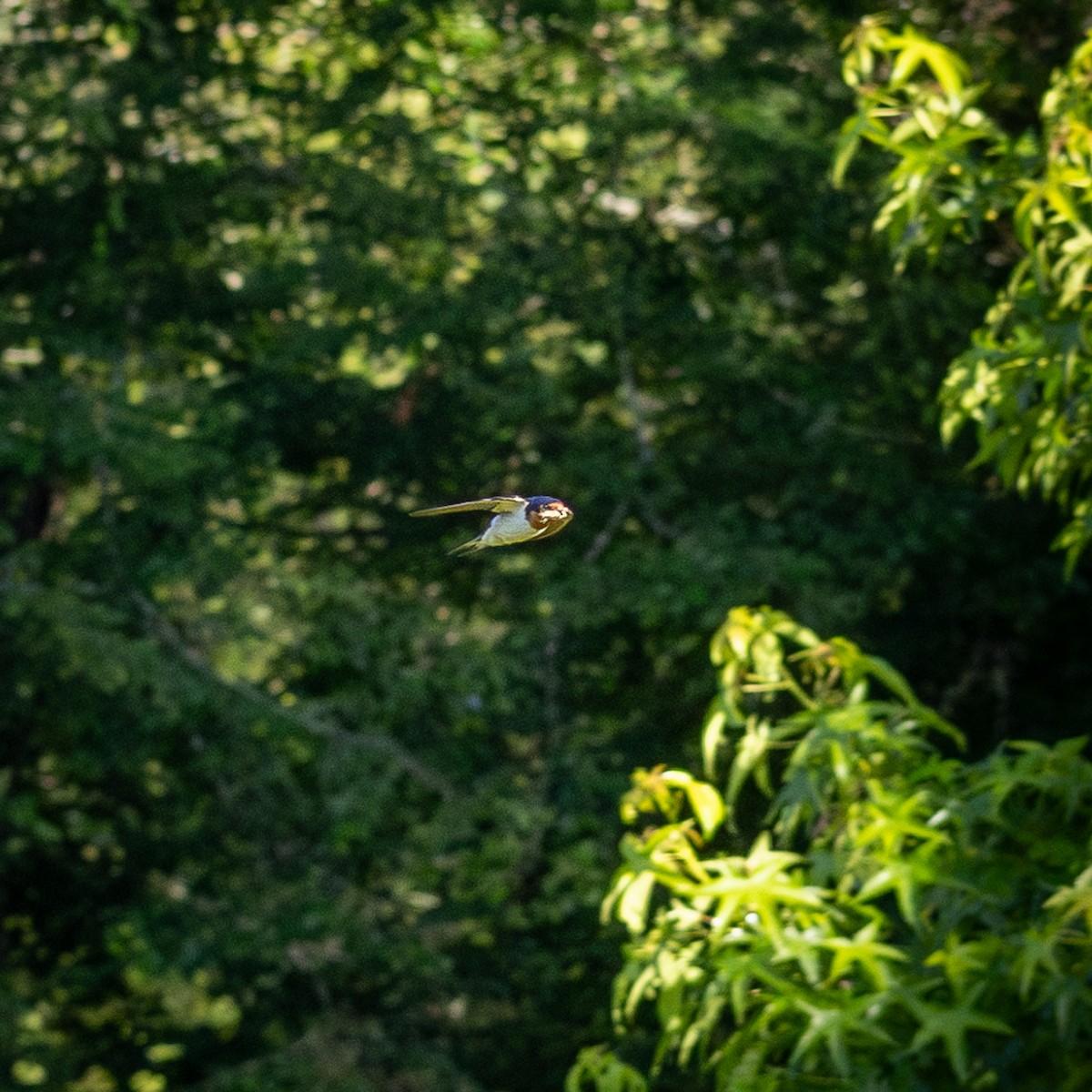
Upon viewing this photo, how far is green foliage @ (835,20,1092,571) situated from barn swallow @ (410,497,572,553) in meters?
1.18

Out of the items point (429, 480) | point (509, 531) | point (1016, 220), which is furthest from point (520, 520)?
point (429, 480)

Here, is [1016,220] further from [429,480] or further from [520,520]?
[429,480]

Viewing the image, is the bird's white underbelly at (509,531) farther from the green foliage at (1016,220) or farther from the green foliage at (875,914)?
the green foliage at (1016,220)

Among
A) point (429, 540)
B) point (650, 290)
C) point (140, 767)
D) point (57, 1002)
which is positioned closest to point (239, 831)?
point (140, 767)

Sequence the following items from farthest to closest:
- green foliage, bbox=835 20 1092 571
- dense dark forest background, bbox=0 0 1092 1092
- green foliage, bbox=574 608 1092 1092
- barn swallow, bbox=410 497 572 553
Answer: dense dark forest background, bbox=0 0 1092 1092, green foliage, bbox=835 20 1092 571, green foliage, bbox=574 608 1092 1092, barn swallow, bbox=410 497 572 553

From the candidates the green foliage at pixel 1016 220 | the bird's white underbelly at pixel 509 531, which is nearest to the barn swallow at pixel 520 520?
the bird's white underbelly at pixel 509 531

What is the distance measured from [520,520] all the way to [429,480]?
4.98 meters

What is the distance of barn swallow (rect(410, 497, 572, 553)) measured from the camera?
1283mm

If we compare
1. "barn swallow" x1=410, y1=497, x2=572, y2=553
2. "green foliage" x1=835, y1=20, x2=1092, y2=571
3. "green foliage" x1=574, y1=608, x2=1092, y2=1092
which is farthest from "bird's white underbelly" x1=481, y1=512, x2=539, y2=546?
"green foliage" x1=835, y1=20, x2=1092, y2=571

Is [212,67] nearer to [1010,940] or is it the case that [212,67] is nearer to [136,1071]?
[136,1071]

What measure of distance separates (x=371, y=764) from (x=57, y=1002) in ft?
5.31

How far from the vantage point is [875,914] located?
2.08 metres

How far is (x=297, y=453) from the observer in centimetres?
617

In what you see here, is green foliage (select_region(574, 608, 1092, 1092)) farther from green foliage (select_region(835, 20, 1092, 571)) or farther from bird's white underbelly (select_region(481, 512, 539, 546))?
bird's white underbelly (select_region(481, 512, 539, 546))
